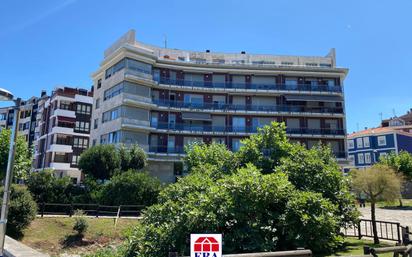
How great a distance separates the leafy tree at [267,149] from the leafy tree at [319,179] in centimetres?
46

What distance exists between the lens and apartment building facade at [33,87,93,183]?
194 ft

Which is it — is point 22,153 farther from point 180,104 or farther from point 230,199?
point 230,199

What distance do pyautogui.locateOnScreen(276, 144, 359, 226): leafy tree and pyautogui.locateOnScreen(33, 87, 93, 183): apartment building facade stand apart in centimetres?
5059

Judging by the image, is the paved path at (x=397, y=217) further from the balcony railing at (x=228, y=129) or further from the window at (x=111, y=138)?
the window at (x=111, y=138)

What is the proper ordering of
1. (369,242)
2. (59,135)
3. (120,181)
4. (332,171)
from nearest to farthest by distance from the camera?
(332,171)
(369,242)
(120,181)
(59,135)

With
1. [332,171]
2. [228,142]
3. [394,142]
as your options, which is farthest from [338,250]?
[394,142]

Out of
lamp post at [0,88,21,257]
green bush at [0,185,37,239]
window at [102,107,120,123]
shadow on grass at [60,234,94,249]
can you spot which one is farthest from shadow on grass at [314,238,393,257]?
window at [102,107,120,123]

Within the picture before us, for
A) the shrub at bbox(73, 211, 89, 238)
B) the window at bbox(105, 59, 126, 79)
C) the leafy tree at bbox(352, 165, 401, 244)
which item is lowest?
the shrub at bbox(73, 211, 89, 238)

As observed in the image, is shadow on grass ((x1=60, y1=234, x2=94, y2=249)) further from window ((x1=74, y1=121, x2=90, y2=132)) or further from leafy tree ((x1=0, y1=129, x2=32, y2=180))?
window ((x1=74, y1=121, x2=90, y2=132))

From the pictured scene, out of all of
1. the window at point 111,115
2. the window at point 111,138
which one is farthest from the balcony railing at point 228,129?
the window at point 111,138

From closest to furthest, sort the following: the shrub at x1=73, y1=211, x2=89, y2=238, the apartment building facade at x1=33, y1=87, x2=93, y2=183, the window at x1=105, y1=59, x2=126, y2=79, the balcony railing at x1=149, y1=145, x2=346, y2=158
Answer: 1. the shrub at x1=73, y1=211, x2=89, y2=238
2. the window at x1=105, y1=59, x2=126, y2=79
3. the balcony railing at x1=149, y1=145, x2=346, y2=158
4. the apartment building facade at x1=33, y1=87, x2=93, y2=183

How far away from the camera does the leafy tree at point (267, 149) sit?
1463 cm

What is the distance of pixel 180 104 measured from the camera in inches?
1881

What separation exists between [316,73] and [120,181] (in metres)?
32.6
